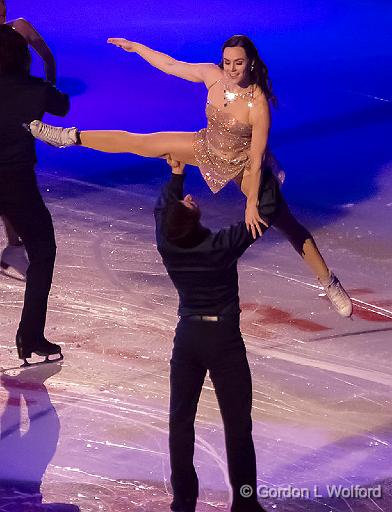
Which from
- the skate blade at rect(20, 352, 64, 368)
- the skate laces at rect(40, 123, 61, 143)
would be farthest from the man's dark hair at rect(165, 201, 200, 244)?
the skate blade at rect(20, 352, 64, 368)

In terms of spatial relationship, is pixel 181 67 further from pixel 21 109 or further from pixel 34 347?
pixel 34 347

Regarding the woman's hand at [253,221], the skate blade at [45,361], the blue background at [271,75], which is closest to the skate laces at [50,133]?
the skate blade at [45,361]

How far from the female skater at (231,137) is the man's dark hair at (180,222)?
0.95 meters

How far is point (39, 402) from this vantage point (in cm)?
562

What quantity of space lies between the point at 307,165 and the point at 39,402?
465 cm

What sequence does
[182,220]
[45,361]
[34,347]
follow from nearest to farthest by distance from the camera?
[182,220], [34,347], [45,361]

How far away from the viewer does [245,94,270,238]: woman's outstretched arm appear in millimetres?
5031

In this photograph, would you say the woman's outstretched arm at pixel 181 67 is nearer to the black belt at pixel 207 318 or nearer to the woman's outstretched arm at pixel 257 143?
the woman's outstretched arm at pixel 257 143

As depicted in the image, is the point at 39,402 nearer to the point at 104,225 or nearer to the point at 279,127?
the point at 104,225

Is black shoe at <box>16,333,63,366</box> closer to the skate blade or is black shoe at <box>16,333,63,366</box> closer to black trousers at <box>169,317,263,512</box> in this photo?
the skate blade

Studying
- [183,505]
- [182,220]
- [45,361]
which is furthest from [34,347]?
[182,220]

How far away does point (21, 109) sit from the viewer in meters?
5.65

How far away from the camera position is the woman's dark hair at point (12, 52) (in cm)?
546

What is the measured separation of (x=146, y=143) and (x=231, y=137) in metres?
0.50
